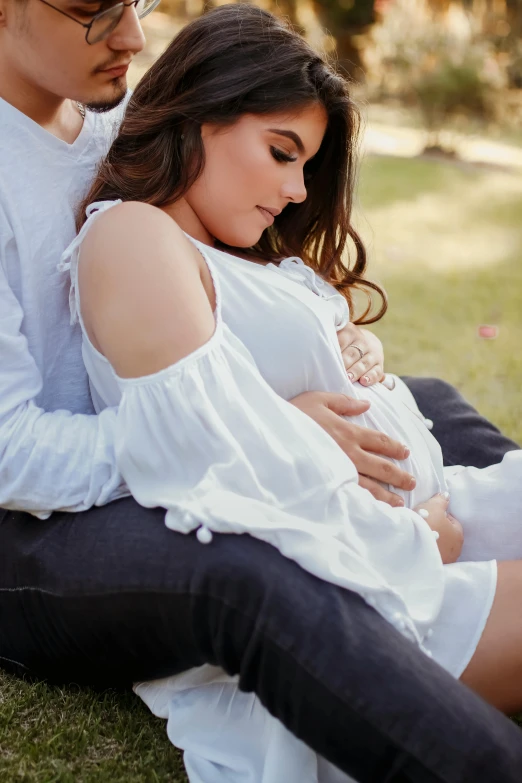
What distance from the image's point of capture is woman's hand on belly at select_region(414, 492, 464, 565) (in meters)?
2.21

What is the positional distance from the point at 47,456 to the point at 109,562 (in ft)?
0.86

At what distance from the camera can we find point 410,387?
3279mm

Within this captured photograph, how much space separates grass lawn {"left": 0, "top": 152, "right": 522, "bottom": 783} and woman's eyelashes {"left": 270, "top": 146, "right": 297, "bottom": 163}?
1008 millimetres

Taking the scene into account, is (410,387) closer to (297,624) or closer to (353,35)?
(297,624)

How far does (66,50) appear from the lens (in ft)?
6.65

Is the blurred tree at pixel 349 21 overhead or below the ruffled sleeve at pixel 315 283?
below

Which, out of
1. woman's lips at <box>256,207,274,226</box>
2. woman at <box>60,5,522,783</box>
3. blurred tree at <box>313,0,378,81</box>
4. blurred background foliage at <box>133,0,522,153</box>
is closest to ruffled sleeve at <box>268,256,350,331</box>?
woman at <box>60,5,522,783</box>

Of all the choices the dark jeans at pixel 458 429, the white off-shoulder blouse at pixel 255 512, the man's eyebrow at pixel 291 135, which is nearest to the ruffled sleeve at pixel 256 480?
the white off-shoulder blouse at pixel 255 512

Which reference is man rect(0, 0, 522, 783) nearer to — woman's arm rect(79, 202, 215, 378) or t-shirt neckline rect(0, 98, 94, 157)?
t-shirt neckline rect(0, 98, 94, 157)

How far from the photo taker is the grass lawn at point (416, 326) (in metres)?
1.99

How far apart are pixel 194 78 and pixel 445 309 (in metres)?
3.47

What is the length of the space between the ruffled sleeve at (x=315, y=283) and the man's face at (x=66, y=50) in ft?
2.11

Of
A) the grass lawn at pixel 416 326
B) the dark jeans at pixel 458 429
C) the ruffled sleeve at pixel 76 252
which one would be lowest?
the grass lawn at pixel 416 326

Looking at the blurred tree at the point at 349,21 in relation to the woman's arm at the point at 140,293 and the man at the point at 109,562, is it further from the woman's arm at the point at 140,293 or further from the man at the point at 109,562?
the woman's arm at the point at 140,293
